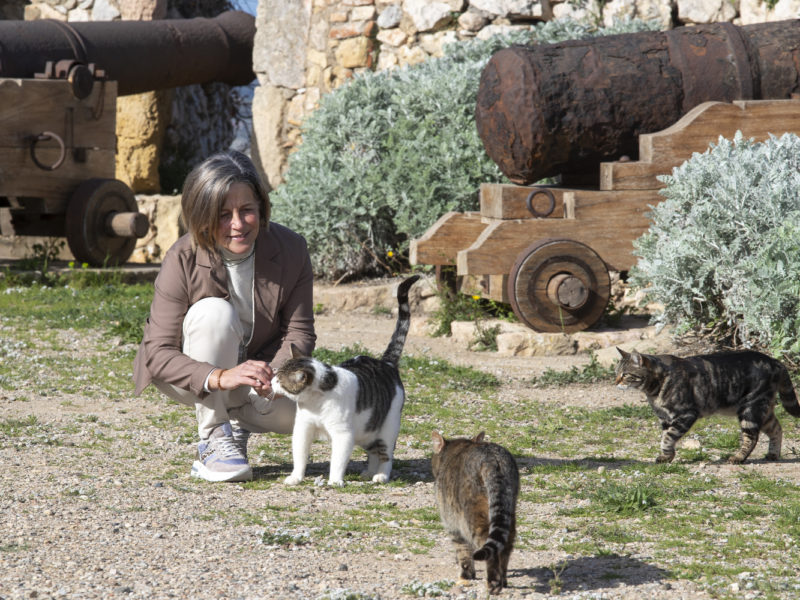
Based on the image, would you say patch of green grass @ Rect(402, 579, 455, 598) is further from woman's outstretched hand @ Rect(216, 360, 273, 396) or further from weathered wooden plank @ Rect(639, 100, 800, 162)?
weathered wooden plank @ Rect(639, 100, 800, 162)

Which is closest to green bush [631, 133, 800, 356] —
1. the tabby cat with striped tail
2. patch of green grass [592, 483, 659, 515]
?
patch of green grass [592, 483, 659, 515]

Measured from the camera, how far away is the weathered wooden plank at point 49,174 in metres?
9.45

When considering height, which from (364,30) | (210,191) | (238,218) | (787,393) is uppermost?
(364,30)

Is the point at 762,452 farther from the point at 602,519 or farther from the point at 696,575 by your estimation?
the point at 696,575

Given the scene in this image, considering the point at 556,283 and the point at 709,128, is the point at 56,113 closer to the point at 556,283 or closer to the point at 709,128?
the point at 556,283

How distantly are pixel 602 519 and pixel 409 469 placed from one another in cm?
109

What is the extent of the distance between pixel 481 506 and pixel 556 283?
4430mm

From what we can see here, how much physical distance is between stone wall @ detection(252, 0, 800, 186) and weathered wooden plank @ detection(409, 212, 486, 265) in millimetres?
3139

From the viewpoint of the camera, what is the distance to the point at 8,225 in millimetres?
9805

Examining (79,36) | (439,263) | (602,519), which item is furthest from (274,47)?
(602,519)

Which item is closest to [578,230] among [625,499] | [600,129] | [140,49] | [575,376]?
[600,129]

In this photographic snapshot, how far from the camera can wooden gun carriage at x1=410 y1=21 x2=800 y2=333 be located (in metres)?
7.09

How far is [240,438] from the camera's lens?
4.43 meters

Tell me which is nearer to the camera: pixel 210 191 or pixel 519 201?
pixel 210 191
